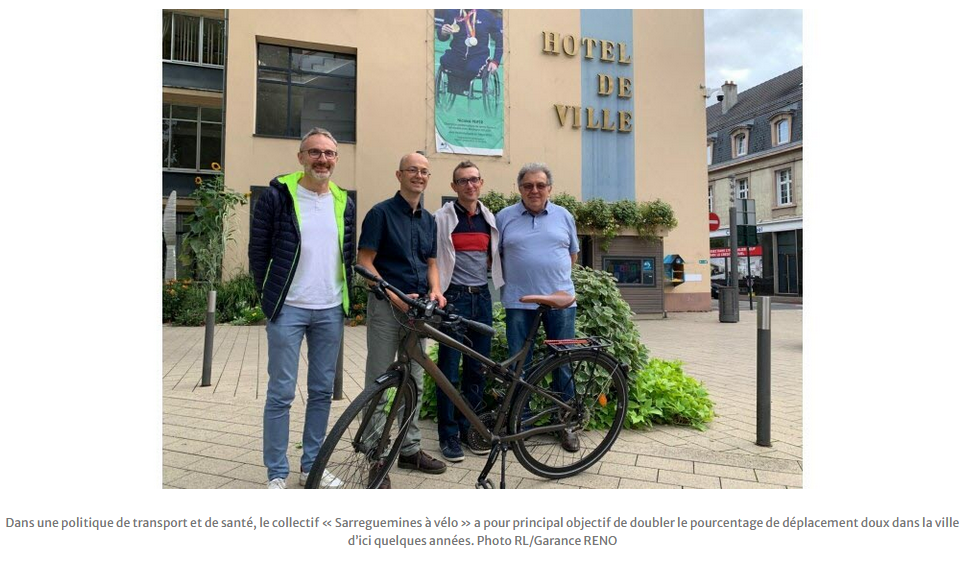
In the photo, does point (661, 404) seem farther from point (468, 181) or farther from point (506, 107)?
point (506, 107)

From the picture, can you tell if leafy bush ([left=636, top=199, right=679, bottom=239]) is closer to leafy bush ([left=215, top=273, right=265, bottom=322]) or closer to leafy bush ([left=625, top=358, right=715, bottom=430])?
leafy bush ([left=215, top=273, right=265, bottom=322])

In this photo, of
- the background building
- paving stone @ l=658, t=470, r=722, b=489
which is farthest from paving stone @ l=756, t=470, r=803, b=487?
the background building

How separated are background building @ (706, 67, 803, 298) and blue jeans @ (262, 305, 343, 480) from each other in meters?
25.5

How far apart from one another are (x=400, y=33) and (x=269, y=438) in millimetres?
13365

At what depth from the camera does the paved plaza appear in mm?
3119

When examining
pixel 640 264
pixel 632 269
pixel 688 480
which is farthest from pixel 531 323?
pixel 640 264

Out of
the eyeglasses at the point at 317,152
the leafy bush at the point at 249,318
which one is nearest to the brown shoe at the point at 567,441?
the eyeglasses at the point at 317,152

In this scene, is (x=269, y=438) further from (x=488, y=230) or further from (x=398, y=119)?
(x=398, y=119)

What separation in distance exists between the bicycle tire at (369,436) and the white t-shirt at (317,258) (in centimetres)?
54

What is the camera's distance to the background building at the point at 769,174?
2762 centimetres

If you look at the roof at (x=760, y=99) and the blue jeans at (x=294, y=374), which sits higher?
the roof at (x=760, y=99)

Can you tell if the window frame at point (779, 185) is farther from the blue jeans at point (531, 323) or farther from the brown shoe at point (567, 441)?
the brown shoe at point (567, 441)

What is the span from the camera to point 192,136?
18.8 m

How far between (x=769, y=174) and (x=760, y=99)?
220 inches
